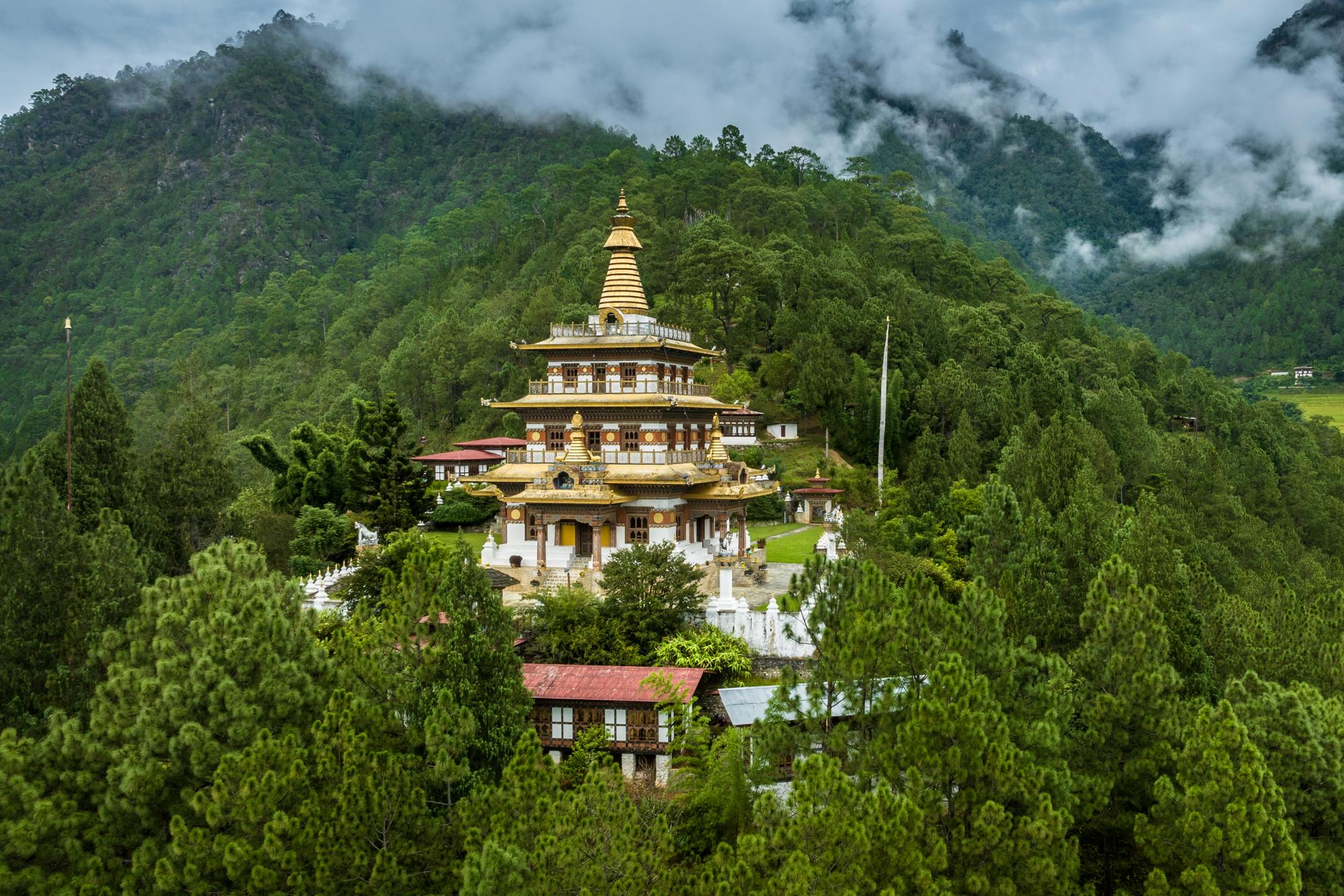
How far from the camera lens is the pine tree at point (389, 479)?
113 ft

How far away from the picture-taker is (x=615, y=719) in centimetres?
2066

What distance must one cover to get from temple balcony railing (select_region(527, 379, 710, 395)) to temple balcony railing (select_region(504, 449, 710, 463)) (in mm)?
1913

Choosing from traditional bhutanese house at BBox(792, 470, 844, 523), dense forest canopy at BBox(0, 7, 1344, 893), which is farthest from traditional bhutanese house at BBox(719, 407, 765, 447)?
traditional bhutanese house at BBox(792, 470, 844, 523)

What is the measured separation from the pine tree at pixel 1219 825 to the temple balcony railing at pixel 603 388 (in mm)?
21670

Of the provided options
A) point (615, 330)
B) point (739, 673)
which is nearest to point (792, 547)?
point (615, 330)

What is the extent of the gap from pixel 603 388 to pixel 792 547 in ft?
30.2

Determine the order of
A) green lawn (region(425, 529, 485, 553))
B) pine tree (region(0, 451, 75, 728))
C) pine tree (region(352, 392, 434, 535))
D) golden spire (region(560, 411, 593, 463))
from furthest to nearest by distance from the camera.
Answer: green lawn (region(425, 529, 485, 553))
pine tree (region(352, 392, 434, 535))
golden spire (region(560, 411, 593, 463))
pine tree (region(0, 451, 75, 728))

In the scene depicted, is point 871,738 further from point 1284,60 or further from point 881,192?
point 1284,60

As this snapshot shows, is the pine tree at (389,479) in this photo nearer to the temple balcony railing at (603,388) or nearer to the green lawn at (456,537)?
the green lawn at (456,537)

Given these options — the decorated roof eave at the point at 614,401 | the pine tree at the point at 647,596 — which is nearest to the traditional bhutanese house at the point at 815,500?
the decorated roof eave at the point at 614,401

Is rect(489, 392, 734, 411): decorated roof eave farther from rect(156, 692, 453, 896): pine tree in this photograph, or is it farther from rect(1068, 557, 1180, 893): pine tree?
rect(156, 692, 453, 896): pine tree

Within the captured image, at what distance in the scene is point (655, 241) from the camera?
6556cm

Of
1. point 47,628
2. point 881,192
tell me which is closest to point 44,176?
point 881,192

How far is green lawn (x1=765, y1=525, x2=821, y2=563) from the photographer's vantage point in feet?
115
